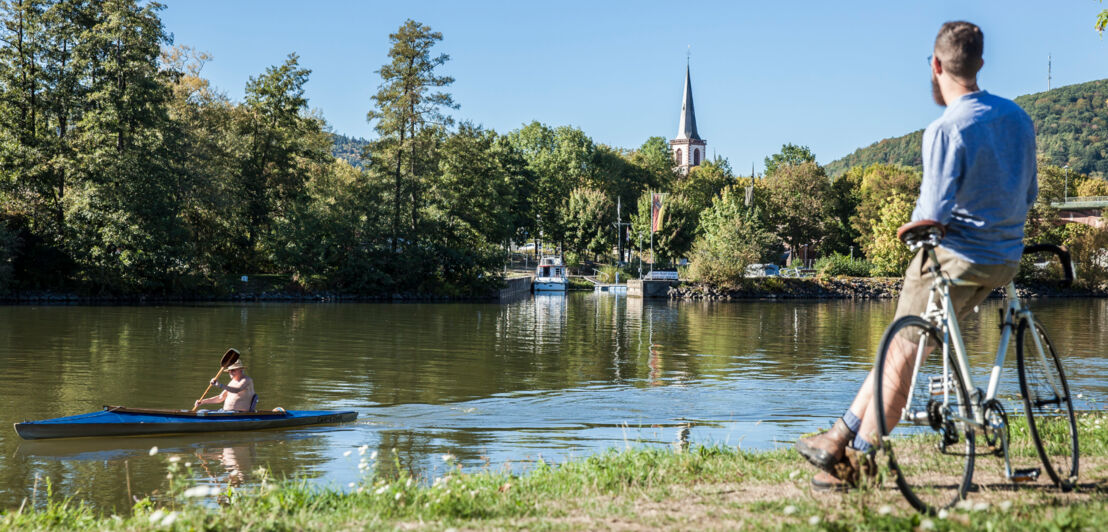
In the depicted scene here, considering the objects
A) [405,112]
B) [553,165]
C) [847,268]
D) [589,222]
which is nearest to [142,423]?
[405,112]

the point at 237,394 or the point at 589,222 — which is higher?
the point at 589,222

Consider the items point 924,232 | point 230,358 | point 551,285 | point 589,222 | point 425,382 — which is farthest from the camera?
point 589,222

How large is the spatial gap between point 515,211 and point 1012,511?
245 ft

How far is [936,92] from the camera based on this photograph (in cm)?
448

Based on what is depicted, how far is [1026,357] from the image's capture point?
465 centimetres

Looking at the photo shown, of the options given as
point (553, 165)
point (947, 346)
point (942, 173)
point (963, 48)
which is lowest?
point (947, 346)

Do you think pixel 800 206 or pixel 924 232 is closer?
pixel 924 232

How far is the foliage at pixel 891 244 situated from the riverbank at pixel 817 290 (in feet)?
4.95

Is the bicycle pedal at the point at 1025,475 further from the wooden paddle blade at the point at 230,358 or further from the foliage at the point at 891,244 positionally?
the foliage at the point at 891,244

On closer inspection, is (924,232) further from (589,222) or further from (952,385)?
(589,222)

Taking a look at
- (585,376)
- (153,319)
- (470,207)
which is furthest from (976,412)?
(470,207)

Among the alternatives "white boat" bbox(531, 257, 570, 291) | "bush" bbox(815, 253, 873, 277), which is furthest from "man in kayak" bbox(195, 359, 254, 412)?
"bush" bbox(815, 253, 873, 277)

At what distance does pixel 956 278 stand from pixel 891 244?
68480mm

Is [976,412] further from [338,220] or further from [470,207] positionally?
[470,207]
